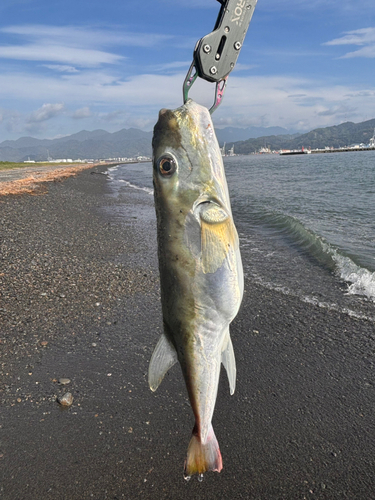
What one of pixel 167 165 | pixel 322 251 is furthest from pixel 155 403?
→ pixel 322 251

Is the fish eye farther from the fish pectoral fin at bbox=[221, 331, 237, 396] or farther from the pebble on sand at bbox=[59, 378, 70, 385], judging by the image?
the pebble on sand at bbox=[59, 378, 70, 385]

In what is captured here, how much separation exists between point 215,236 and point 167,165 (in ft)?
1.77

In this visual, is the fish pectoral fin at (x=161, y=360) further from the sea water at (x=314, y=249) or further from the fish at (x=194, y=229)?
the sea water at (x=314, y=249)

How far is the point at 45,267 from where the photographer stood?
34.7 ft

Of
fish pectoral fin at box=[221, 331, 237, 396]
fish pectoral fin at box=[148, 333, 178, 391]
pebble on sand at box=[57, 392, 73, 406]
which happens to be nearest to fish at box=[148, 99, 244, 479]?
fish pectoral fin at box=[148, 333, 178, 391]

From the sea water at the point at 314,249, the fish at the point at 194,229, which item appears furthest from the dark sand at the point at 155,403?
the fish at the point at 194,229

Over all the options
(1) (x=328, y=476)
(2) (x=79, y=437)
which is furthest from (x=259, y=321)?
(2) (x=79, y=437)

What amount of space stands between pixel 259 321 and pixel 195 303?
5.70 metres

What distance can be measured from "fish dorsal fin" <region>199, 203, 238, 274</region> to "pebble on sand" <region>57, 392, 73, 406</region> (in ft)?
13.2

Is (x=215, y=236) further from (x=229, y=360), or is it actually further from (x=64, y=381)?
(x=64, y=381)

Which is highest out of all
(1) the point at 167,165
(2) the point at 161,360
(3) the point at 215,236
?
(1) the point at 167,165

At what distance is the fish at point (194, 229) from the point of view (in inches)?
88.9

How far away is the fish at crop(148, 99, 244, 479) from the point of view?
88.9 inches

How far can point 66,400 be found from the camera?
208 inches
